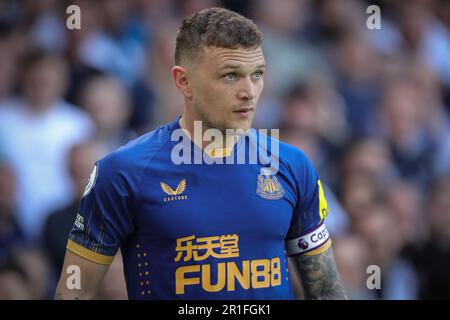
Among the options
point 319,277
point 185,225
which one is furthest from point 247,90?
point 319,277

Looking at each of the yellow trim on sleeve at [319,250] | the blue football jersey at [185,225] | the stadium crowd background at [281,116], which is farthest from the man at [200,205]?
the stadium crowd background at [281,116]

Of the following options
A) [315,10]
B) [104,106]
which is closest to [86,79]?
[104,106]

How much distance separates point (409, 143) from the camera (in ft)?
30.2

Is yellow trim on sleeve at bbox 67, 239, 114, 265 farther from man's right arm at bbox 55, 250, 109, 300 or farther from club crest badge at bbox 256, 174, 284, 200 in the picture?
club crest badge at bbox 256, 174, 284, 200

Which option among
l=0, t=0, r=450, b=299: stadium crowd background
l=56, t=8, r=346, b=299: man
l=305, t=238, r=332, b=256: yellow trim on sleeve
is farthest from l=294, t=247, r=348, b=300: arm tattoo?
l=0, t=0, r=450, b=299: stadium crowd background

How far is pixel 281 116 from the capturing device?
8539mm

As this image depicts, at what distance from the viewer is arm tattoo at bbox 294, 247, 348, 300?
449 cm

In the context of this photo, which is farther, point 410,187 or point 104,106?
point 410,187

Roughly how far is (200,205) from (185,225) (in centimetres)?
11

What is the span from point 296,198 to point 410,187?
4829 millimetres

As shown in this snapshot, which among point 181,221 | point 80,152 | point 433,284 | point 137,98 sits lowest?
point 433,284

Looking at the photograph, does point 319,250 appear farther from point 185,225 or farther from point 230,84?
point 230,84

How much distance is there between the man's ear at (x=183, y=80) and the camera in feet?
14.2
